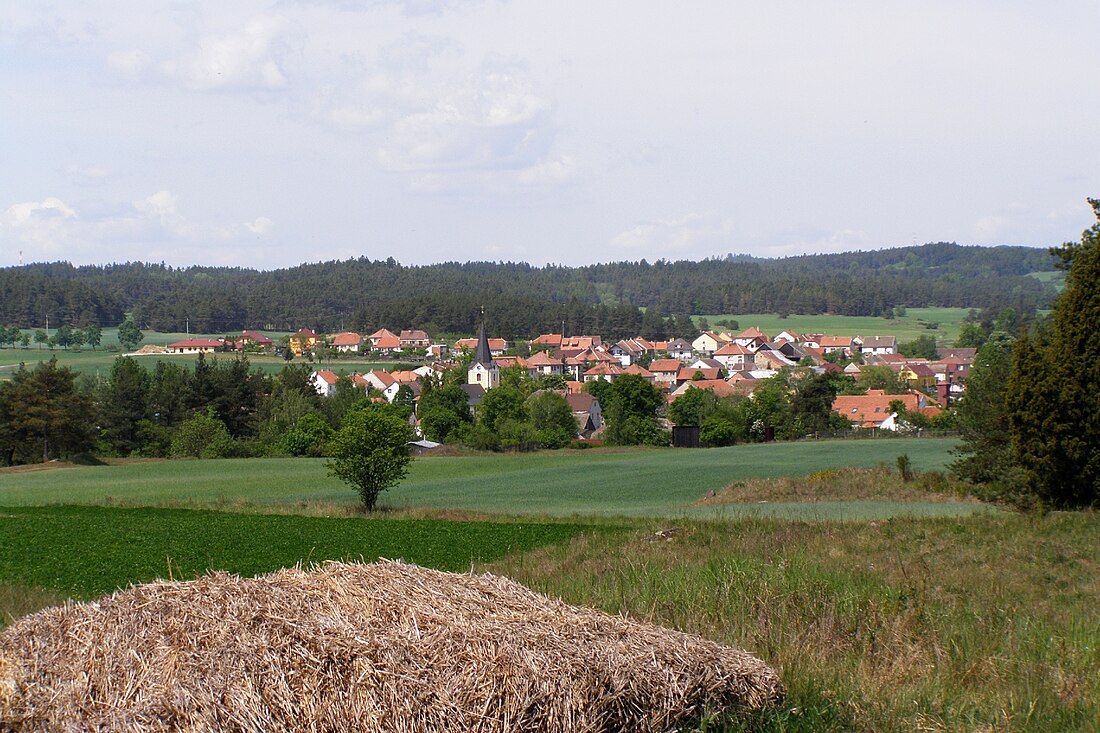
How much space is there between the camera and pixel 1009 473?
3456cm

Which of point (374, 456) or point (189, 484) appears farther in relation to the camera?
point (189, 484)

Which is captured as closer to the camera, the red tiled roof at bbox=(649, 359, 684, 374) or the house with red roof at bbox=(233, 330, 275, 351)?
the red tiled roof at bbox=(649, 359, 684, 374)

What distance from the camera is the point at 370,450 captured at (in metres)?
36.0

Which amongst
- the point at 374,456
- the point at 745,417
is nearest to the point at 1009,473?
the point at 374,456

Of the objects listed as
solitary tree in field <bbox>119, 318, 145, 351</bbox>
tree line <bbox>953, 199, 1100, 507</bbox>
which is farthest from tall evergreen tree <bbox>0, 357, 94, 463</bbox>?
solitary tree in field <bbox>119, 318, 145, 351</bbox>

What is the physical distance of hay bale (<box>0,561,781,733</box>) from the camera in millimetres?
4629

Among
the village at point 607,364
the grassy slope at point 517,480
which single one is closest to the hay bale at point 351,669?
the grassy slope at point 517,480

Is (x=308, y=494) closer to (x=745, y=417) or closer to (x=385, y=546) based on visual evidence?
(x=385, y=546)

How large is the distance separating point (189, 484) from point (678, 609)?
44354mm

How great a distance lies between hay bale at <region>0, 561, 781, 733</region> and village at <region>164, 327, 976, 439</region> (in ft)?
304

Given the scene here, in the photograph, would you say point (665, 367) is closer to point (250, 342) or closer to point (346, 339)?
point (346, 339)

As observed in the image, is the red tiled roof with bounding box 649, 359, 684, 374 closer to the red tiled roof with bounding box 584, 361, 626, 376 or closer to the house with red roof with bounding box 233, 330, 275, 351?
the red tiled roof with bounding box 584, 361, 626, 376

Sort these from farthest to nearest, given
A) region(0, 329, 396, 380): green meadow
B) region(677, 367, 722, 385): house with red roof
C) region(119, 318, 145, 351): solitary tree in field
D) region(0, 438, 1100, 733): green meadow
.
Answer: region(119, 318, 145, 351): solitary tree in field, region(677, 367, 722, 385): house with red roof, region(0, 329, 396, 380): green meadow, region(0, 438, 1100, 733): green meadow

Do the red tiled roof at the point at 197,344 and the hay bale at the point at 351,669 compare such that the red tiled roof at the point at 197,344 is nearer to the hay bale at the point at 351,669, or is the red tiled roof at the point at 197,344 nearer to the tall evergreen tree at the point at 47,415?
the tall evergreen tree at the point at 47,415
